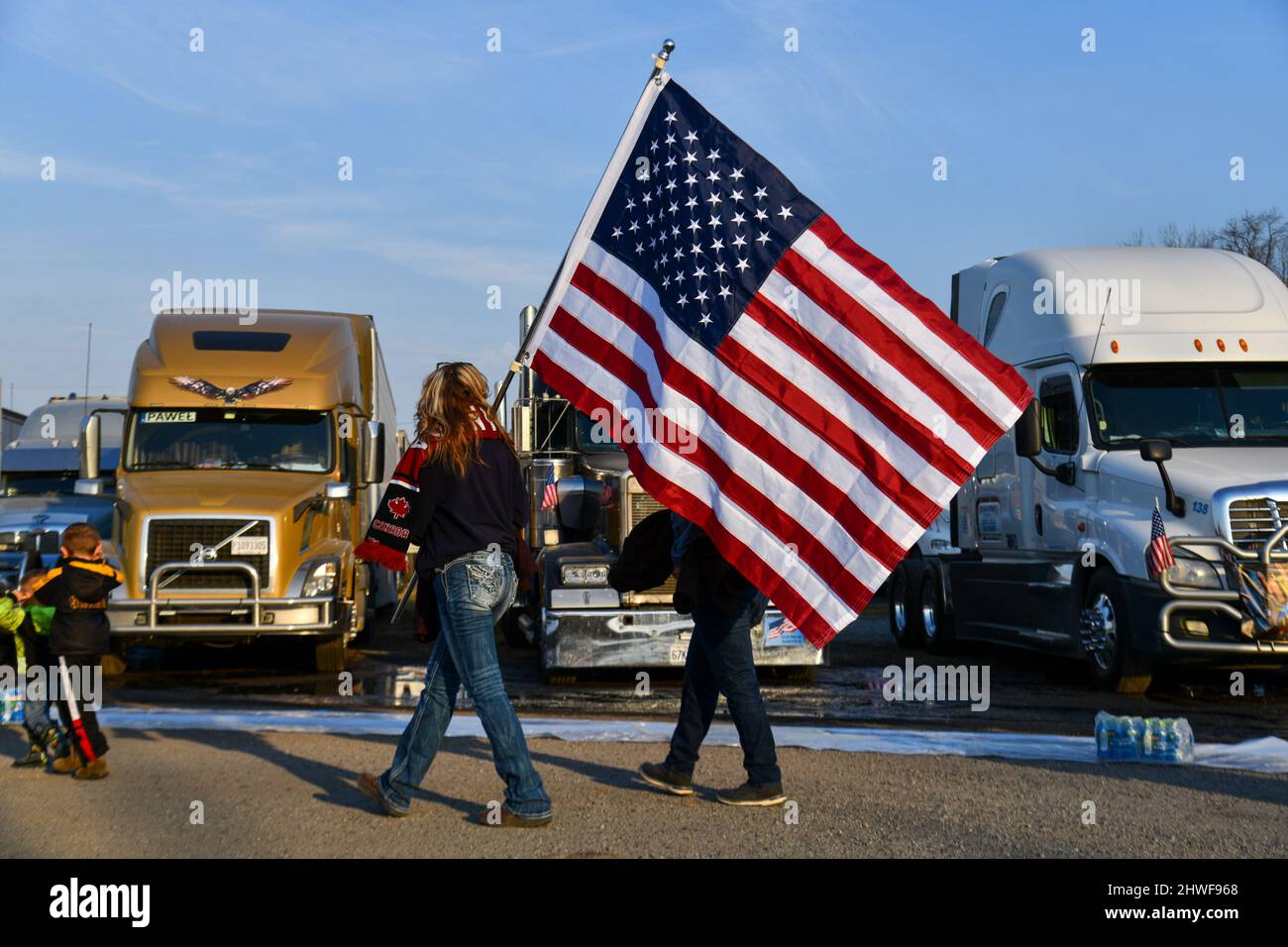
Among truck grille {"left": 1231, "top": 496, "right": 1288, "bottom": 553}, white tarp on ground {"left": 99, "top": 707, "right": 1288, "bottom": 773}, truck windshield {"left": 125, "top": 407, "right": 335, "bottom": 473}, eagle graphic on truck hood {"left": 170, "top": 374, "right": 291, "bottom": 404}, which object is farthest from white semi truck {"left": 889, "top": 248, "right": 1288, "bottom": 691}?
eagle graphic on truck hood {"left": 170, "top": 374, "right": 291, "bottom": 404}

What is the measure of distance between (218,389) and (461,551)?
8552 millimetres

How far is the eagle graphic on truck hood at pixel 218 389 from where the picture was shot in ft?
45.6

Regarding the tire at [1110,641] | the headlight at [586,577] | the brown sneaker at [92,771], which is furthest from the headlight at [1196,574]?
the brown sneaker at [92,771]

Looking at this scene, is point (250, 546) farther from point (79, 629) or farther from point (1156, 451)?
point (1156, 451)

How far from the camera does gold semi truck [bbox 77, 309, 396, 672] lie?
12.9 m

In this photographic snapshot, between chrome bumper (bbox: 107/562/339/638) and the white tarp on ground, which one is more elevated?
chrome bumper (bbox: 107/562/339/638)

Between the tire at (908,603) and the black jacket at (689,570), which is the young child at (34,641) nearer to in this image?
the black jacket at (689,570)

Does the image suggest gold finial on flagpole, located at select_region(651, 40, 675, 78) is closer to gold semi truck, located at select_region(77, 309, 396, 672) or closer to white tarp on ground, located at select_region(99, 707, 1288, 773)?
white tarp on ground, located at select_region(99, 707, 1288, 773)

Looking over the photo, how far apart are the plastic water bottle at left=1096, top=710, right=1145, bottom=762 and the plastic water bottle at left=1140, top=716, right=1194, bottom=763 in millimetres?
44

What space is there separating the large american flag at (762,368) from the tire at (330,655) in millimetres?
7642

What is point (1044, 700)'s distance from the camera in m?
11.3

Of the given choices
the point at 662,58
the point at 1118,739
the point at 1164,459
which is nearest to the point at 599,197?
the point at 662,58

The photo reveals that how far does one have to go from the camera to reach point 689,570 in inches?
258
